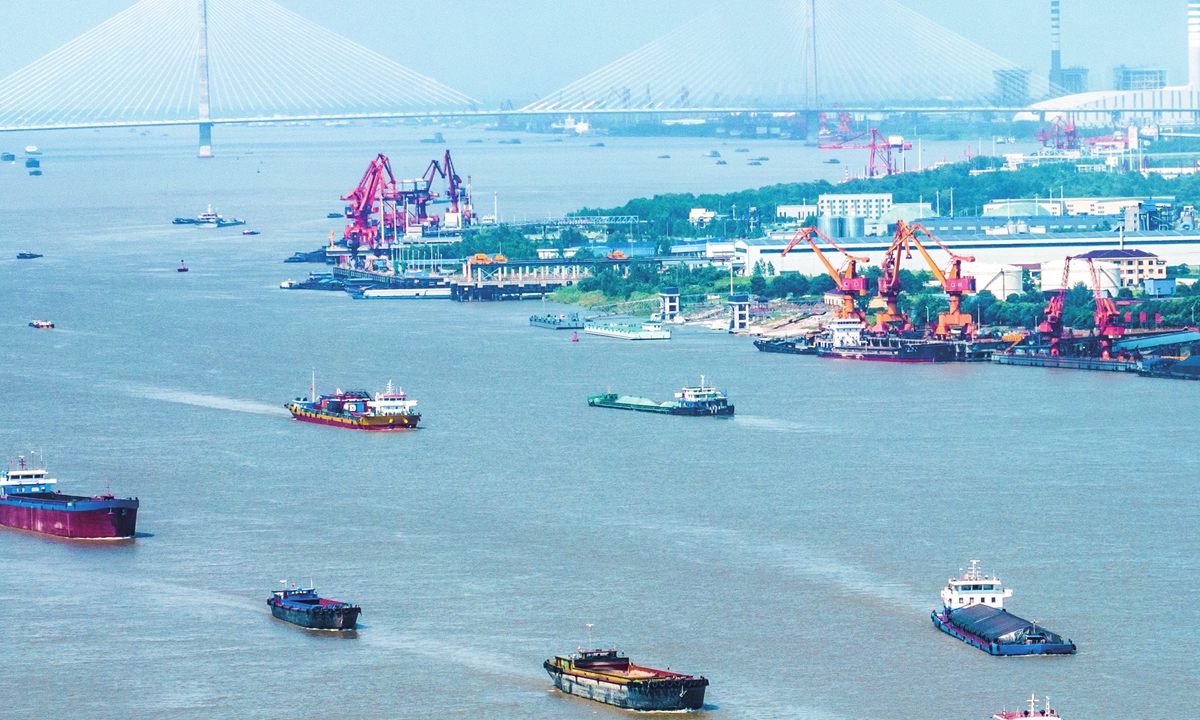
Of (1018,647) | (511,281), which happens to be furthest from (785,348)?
(1018,647)

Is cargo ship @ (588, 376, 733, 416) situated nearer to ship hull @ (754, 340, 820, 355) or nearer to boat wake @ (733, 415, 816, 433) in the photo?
boat wake @ (733, 415, 816, 433)

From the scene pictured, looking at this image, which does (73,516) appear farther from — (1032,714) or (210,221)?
(210,221)

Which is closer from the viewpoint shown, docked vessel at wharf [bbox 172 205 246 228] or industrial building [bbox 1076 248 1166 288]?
industrial building [bbox 1076 248 1166 288]

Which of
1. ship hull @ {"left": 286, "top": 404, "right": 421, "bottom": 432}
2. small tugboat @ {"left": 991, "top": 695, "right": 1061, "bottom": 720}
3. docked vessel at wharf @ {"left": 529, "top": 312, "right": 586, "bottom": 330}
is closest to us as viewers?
small tugboat @ {"left": 991, "top": 695, "right": 1061, "bottom": 720}

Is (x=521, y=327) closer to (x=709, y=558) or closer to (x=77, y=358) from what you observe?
(x=77, y=358)

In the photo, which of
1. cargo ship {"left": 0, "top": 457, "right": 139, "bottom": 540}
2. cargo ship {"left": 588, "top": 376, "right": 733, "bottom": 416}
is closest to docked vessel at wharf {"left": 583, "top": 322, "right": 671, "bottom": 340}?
cargo ship {"left": 588, "top": 376, "right": 733, "bottom": 416}

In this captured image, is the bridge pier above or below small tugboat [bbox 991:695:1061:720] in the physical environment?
above

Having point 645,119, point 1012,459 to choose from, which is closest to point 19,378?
point 1012,459
